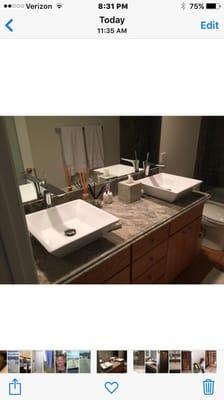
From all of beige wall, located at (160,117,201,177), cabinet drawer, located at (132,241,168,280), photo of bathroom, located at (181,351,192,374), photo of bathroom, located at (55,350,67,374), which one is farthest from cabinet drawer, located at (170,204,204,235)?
photo of bathroom, located at (55,350,67,374)

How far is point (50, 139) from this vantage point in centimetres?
118

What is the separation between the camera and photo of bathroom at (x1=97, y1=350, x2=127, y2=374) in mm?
549

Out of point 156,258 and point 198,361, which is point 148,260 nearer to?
point 156,258

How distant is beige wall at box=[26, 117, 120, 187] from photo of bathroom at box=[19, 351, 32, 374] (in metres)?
0.86

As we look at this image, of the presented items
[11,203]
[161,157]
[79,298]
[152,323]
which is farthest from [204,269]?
[11,203]

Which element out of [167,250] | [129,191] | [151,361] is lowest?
[167,250]

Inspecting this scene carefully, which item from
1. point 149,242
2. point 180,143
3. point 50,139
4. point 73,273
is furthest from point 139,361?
point 180,143
